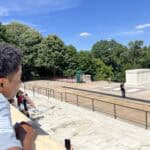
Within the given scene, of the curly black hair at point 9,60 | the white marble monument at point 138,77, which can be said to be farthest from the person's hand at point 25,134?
the white marble monument at point 138,77

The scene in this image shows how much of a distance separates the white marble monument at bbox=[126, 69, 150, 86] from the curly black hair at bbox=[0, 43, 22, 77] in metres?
37.0

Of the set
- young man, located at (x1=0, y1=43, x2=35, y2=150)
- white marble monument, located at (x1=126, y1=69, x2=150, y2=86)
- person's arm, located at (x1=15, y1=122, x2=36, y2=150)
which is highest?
young man, located at (x1=0, y1=43, x2=35, y2=150)

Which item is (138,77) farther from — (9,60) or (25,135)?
(9,60)

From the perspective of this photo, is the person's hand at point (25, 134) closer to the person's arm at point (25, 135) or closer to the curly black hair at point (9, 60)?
the person's arm at point (25, 135)

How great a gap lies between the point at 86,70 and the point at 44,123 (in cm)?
5206

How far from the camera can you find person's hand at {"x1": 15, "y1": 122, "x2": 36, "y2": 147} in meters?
1.36

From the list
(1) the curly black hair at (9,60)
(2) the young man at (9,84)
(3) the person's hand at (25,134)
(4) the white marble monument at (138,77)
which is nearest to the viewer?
(2) the young man at (9,84)

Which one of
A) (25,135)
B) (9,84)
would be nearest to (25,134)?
(25,135)

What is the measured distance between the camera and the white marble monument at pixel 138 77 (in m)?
37.9

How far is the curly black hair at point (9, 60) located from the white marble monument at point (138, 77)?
36988mm

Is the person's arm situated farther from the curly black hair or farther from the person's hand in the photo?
the curly black hair

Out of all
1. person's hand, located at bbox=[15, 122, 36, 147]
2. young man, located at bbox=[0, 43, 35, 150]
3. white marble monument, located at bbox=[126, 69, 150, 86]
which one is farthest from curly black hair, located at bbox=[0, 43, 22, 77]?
white marble monument, located at bbox=[126, 69, 150, 86]

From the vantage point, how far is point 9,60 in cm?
127

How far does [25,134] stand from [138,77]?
122 ft
